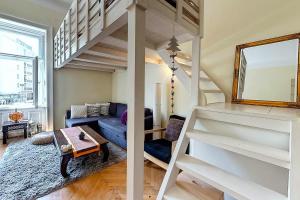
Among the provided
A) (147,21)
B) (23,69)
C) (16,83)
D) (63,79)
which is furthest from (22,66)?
(147,21)

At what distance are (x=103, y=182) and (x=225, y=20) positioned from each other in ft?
9.55

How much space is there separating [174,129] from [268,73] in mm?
1531

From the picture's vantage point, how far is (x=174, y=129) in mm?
2662

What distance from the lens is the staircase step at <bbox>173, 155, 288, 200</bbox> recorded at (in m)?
0.89

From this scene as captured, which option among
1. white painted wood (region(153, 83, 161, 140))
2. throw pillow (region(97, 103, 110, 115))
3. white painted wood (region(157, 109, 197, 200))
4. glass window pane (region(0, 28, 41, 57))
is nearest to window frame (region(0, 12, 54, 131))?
glass window pane (region(0, 28, 41, 57))

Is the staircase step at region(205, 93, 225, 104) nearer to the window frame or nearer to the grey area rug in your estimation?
the grey area rug

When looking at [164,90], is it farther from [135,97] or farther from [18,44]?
[18,44]

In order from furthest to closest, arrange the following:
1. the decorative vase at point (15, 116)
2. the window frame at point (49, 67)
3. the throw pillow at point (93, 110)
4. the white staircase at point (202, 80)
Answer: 1. the throw pillow at point (93, 110)
2. the window frame at point (49, 67)
3. the decorative vase at point (15, 116)
4. the white staircase at point (202, 80)

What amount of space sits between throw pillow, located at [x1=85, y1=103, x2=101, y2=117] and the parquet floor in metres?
2.44

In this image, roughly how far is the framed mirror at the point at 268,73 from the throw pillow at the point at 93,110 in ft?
12.4

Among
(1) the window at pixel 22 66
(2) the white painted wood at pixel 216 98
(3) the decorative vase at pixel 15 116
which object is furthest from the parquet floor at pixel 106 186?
(1) the window at pixel 22 66

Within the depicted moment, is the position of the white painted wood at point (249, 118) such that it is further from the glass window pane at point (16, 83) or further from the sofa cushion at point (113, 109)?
the glass window pane at point (16, 83)

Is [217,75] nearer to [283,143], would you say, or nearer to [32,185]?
[283,143]

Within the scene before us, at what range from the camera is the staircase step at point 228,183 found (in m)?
0.89
